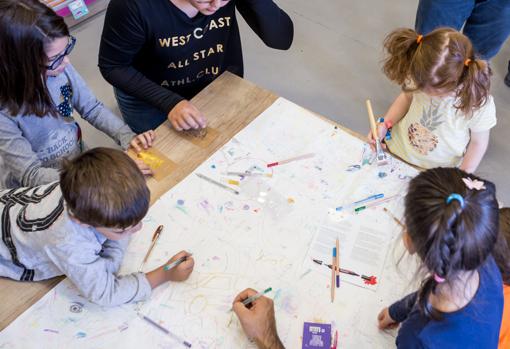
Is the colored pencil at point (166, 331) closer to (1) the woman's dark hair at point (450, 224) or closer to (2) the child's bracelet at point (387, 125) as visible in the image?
(1) the woman's dark hair at point (450, 224)

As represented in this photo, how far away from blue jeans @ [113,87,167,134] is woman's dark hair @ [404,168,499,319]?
1110 millimetres

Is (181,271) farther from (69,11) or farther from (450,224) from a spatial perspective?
(69,11)

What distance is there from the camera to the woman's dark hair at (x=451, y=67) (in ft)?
3.71

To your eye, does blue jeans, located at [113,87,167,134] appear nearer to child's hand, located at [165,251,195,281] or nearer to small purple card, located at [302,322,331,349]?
child's hand, located at [165,251,195,281]

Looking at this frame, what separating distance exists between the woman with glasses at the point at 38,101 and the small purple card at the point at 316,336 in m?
0.58

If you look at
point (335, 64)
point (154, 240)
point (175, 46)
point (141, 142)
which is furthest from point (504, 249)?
point (335, 64)

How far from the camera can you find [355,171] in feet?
3.96

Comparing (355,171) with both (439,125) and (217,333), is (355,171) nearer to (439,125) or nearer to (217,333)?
(439,125)

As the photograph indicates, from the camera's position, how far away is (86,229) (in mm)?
937

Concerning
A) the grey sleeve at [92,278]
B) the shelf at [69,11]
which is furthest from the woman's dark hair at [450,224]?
the shelf at [69,11]

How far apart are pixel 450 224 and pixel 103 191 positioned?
64 cm

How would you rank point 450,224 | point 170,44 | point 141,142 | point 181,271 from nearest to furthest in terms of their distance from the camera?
point 450,224 < point 181,271 < point 141,142 < point 170,44

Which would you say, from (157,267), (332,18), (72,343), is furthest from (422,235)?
(332,18)

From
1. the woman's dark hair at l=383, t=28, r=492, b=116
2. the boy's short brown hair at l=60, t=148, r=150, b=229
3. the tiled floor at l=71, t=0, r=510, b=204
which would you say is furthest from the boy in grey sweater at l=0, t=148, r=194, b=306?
the tiled floor at l=71, t=0, r=510, b=204
